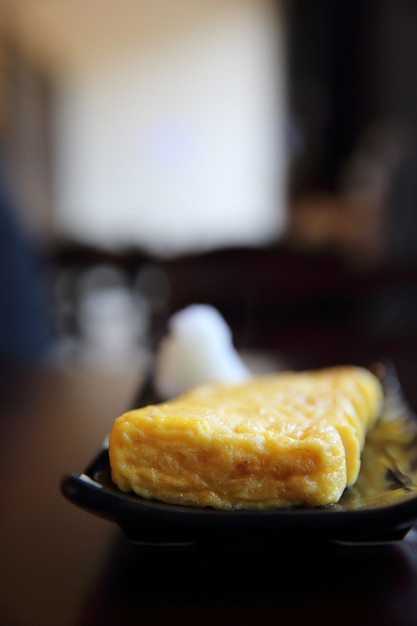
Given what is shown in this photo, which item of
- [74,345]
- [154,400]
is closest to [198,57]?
[74,345]

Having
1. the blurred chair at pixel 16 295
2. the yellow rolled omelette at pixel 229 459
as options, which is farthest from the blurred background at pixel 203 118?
the yellow rolled omelette at pixel 229 459

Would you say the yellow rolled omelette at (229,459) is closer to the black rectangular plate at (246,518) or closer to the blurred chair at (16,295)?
the black rectangular plate at (246,518)

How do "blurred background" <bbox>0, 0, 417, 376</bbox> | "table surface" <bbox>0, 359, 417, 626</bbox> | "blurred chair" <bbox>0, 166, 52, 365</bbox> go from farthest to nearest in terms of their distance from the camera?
"blurred background" <bbox>0, 0, 417, 376</bbox>, "blurred chair" <bbox>0, 166, 52, 365</bbox>, "table surface" <bbox>0, 359, 417, 626</bbox>

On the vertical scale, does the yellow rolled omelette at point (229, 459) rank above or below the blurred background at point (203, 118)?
below

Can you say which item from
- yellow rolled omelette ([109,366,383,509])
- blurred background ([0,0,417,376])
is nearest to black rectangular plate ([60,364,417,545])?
yellow rolled omelette ([109,366,383,509])

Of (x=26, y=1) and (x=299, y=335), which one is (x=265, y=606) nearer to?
(x=299, y=335)

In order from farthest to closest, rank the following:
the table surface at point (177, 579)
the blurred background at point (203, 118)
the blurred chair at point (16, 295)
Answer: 1. the blurred background at point (203, 118)
2. the blurred chair at point (16, 295)
3. the table surface at point (177, 579)

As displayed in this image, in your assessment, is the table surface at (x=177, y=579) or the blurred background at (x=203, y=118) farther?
the blurred background at (x=203, y=118)

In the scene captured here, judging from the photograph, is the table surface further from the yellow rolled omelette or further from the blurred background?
the blurred background

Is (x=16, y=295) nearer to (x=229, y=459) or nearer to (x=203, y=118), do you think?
(x=229, y=459)

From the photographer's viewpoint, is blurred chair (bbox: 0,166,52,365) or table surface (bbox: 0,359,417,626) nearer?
table surface (bbox: 0,359,417,626)

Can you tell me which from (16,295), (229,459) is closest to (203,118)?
(16,295)
